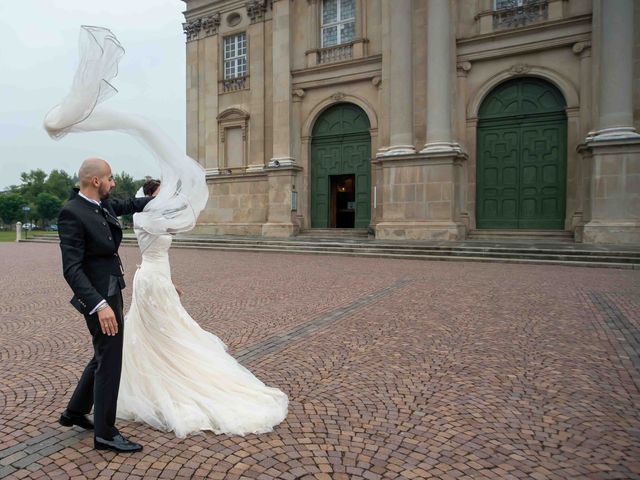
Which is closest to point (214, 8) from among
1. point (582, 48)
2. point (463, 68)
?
point (463, 68)

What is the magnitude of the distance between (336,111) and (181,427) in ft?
67.8

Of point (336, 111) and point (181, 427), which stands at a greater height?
point (336, 111)

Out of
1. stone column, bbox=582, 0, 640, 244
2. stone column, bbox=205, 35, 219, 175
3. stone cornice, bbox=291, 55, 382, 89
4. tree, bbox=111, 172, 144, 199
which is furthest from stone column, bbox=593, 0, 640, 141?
tree, bbox=111, 172, 144, 199

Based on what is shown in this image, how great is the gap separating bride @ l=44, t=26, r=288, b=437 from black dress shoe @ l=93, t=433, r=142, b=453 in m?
0.28

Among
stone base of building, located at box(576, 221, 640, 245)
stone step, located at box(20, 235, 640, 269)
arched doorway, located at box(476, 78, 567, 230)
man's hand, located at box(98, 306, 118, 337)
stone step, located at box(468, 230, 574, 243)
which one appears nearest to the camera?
man's hand, located at box(98, 306, 118, 337)

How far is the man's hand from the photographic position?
→ 2.68 m

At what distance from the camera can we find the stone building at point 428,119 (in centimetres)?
1595

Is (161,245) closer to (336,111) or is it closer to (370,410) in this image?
(370,410)

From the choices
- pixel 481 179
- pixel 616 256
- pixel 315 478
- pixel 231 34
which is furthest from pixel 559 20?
pixel 315 478

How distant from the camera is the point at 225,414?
315cm

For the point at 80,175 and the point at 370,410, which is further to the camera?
the point at 370,410

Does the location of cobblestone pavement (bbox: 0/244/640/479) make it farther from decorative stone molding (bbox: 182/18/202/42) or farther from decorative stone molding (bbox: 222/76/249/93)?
decorative stone molding (bbox: 182/18/202/42)

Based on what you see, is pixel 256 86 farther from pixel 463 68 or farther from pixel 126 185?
pixel 126 185

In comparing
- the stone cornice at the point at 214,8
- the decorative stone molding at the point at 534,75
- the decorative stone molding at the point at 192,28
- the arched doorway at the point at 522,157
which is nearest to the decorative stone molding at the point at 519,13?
the decorative stone molding at the point at 534,75
